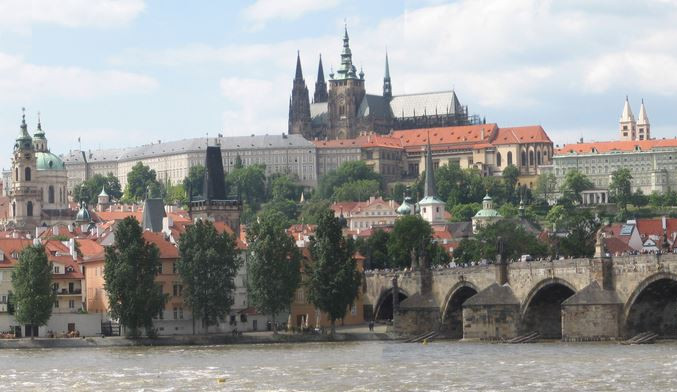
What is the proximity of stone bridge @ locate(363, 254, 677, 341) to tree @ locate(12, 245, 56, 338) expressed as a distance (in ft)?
Result: 63.5

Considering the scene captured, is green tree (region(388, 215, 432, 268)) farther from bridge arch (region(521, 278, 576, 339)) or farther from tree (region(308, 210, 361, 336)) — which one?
bridge arch (region(521, 278, 576, 339))

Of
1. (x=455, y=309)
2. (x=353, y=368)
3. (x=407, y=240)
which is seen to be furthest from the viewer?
(x=407, y=240)

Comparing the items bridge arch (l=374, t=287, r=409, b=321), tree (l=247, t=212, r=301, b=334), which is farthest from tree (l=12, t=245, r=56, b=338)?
bridge arch (l=374, t=287, r=409, b=321)

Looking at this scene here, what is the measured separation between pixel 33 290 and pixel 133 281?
541 centimetres

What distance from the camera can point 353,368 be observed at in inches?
3211

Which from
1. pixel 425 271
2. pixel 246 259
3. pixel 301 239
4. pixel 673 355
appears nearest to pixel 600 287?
pixel 673 355

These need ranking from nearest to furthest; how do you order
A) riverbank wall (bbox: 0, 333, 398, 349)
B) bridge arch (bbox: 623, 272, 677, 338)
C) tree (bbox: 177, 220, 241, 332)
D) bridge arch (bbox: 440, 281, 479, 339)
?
bridge arch (bbox: 623, 272, 677, 338) < riverbank wall (bbox: 0, 333, 398, 349) < tree (bbox: 177, 220, 241, 332) < bridge arch (bbox: 440, 281, 479, 339)

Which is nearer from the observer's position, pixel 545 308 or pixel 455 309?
pixel 545 308

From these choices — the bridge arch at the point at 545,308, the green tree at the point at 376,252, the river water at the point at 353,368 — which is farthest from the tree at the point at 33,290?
the green tree at the point at 376,252

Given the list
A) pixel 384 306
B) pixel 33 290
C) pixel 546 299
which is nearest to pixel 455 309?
pixel 546 299

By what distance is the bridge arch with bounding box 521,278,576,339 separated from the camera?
99.6 meters

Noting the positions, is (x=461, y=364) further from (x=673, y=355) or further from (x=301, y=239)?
(x=301, y=239)

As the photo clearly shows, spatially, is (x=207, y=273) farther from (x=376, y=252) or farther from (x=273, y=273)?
(x=376, y=252)

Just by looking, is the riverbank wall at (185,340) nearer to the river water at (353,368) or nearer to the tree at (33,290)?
the tree at (33,290)
